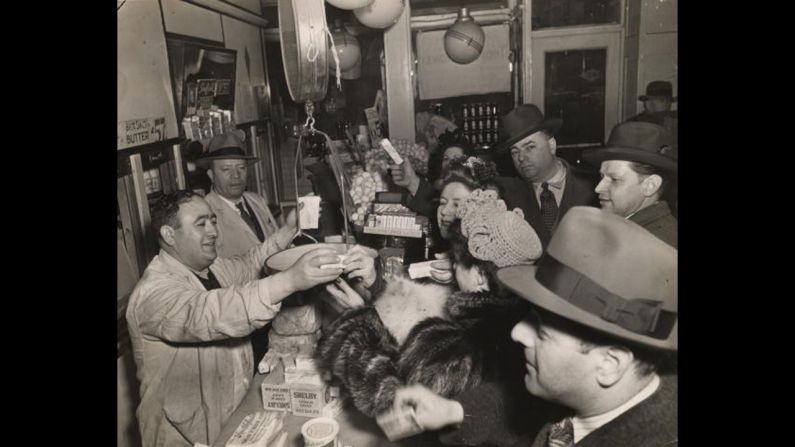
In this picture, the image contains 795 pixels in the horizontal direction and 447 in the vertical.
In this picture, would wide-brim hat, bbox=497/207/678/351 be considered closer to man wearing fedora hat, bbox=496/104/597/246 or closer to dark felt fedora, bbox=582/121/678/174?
dark felt fedora, bbox=582/121/678/174

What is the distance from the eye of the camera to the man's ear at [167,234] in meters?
2.48

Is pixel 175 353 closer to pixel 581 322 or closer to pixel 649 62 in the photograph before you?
pixel 581 322

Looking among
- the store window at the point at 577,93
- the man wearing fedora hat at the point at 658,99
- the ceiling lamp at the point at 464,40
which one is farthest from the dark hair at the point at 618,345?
the store window at the point at 577,93

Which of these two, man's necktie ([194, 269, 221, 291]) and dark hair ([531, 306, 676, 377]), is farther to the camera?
man's necktie ([194, 269, 221, 291])

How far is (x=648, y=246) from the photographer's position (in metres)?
1.32

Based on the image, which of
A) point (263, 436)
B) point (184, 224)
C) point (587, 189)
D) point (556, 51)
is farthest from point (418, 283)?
point (556, 51)

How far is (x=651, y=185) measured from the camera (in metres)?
2.70

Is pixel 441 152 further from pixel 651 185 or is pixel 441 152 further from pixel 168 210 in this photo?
pixel 168 210

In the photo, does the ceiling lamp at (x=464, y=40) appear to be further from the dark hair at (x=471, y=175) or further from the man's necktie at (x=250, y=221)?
the man's necktie at (x=250, y=221)

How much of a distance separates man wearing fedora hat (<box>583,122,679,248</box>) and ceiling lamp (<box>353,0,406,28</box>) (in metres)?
2.23

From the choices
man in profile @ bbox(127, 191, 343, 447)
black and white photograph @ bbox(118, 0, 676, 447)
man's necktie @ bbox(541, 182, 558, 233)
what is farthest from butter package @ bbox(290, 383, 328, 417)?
man's necktie @ bbox(541, 182, 558, 233)

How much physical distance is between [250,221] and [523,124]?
7.73 feet

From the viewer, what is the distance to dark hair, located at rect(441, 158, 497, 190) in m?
3.00
